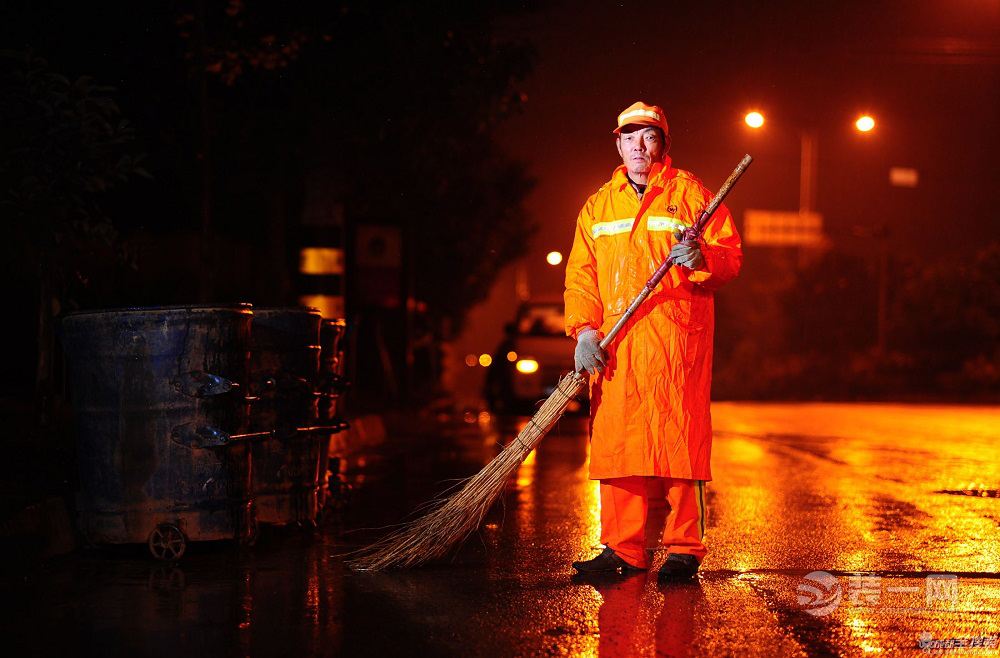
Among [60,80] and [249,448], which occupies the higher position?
[60,80]

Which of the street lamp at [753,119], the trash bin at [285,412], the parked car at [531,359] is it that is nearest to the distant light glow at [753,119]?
the street lamp at [753,119]

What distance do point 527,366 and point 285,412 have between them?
12.9 meters

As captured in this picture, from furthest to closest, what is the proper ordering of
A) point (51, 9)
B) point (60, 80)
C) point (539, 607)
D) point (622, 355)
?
point (51, 9)
point (60, 80)
point (622, 355)
point (539, 607)

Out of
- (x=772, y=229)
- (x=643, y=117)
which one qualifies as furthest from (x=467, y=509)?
(x=772, y=229)

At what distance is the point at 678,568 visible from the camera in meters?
5.87

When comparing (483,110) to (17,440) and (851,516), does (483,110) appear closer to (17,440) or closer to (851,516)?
(17,440)

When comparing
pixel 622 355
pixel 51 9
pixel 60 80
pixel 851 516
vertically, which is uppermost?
pixel 51 9

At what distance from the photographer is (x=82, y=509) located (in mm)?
6672

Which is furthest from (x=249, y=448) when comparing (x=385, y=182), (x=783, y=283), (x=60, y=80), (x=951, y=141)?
(x=951, y=141)

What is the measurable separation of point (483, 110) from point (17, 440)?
7970 mm

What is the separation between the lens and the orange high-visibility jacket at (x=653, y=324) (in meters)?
5.86

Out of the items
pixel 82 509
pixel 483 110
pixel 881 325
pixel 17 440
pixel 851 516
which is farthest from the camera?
pixel 881 325
